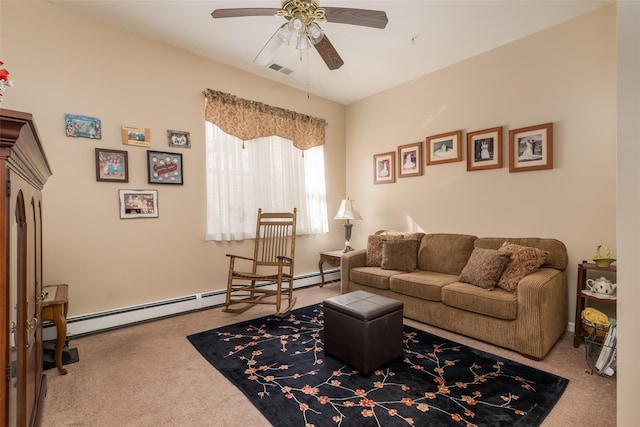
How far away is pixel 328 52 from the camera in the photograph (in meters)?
2.43

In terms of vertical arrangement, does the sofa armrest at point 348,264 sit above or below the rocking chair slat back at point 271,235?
below

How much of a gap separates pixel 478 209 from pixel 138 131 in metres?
3.69

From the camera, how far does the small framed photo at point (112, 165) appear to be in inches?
112

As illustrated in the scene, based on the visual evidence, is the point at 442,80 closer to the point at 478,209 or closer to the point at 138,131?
the point at 478,209

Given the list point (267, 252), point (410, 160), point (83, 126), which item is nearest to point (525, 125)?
point (410, 160)

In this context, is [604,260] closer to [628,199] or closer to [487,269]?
[487,269]

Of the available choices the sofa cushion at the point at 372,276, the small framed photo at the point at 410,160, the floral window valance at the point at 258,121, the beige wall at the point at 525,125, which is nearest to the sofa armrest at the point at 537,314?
the beige wall at the point at 525,125

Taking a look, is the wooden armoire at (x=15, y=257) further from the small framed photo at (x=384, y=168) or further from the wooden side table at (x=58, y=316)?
the small framed photo at (x=384, y=168)

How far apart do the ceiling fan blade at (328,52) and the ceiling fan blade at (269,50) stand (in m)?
0.30

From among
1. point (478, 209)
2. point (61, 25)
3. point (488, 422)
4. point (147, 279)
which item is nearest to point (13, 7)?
point (61, 25)

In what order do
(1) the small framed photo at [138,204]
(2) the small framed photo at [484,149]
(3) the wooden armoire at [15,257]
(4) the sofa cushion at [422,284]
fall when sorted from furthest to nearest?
(2) the small framed photo at [484,149] → (1) the small framed photo at [138,204] → (4) the sofa cushion at [422,284] → (3) the wooden armoire at [15,257]

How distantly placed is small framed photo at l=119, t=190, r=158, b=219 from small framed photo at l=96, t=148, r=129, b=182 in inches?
6.0

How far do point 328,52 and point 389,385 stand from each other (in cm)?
244

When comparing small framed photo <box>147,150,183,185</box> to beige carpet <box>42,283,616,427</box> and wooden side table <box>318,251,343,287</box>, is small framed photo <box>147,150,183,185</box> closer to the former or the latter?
beige carpet <box>42,283,616,427</box>
